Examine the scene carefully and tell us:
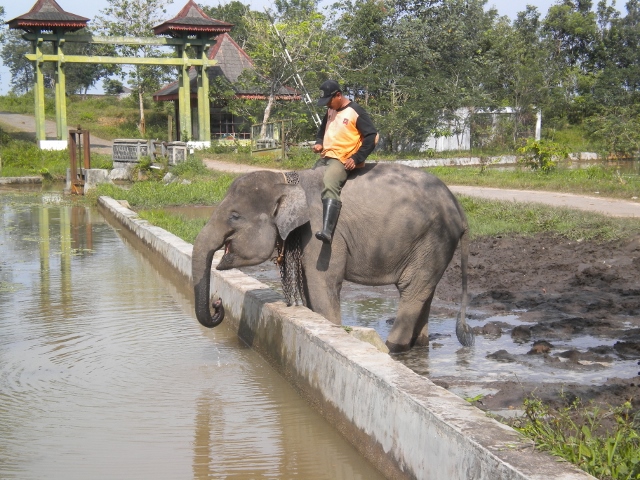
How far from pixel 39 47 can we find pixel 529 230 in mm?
28558

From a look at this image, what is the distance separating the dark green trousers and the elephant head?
7.6 inches

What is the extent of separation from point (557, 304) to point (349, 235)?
3162 mm

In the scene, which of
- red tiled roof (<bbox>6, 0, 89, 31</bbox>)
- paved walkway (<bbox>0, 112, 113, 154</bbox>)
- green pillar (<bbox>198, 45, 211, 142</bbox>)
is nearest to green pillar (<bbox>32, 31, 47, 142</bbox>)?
red tiled roof (<bbox>6, 0, 89, 31</bbox>)

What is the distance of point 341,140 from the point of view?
6.99 m

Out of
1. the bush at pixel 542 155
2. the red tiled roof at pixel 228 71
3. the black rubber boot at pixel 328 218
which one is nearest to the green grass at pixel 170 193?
the bush at pixel 542 155

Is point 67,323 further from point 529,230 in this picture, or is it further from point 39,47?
point 39,47

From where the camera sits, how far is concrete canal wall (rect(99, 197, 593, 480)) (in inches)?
144

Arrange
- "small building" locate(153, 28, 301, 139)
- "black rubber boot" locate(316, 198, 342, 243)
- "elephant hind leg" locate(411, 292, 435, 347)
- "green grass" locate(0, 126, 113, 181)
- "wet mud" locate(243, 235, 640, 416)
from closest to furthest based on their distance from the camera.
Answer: "wet mud" locate(243, 235, 640, 416) < "black rubber boot" locate(316, 198, 342, 243) < "elephant hind leg" locate(411, 292, 435, 347) < "green grass" locate(0, 126, 113, 181) < "small building" locate(153, 28, 301, 139)

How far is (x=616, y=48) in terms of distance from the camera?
5003 cm

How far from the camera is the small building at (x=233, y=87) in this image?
42.0 metres

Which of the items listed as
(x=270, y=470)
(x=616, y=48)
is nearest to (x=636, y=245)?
(x=270, y=470)

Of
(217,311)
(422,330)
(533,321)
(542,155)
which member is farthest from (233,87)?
(217,311)

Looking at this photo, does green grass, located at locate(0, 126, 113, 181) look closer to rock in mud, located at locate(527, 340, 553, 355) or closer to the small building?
the small building

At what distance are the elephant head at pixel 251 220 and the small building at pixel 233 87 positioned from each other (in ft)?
115
